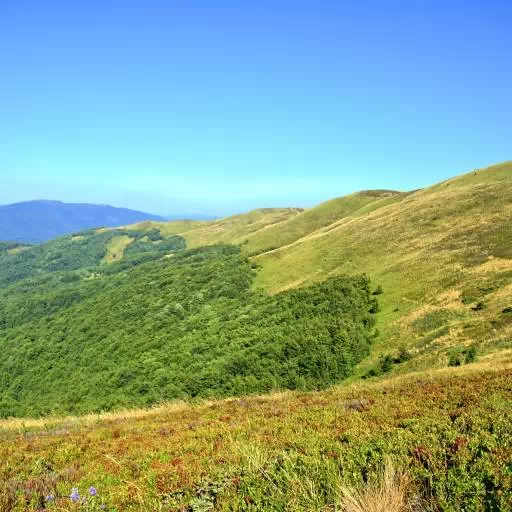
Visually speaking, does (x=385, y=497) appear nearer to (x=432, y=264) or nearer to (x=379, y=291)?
(x=379, y=291)

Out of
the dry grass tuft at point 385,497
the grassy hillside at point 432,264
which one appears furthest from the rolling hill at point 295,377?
the grassy hillside at point 432,264

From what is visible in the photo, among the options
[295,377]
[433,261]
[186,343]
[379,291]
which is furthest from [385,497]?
[186,343]

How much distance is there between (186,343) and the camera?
169 feet

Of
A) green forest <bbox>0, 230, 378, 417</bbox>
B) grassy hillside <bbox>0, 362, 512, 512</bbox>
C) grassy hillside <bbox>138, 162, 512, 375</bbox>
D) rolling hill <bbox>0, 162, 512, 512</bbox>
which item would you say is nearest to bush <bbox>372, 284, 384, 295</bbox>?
rolling hill <bbox>0, 162, 512, 512</bbox>

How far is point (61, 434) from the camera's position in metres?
16.0

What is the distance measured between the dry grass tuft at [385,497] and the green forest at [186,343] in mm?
25527

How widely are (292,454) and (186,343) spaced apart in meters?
45.2

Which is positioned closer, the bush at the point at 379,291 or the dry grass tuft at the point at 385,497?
the dry grass tuft at the point at 385,497

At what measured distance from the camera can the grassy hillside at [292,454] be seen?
567 centimetres

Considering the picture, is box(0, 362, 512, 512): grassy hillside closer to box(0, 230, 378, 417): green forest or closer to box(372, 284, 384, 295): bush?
box(0, 230, 378, 417): green forest

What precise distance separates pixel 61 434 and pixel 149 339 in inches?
1762

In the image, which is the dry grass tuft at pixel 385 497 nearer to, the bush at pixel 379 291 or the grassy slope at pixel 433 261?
the grassy slope at pixel 433 261

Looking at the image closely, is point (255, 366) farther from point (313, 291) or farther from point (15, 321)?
point (15, 321)

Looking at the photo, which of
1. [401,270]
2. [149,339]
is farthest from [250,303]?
[401,270]
